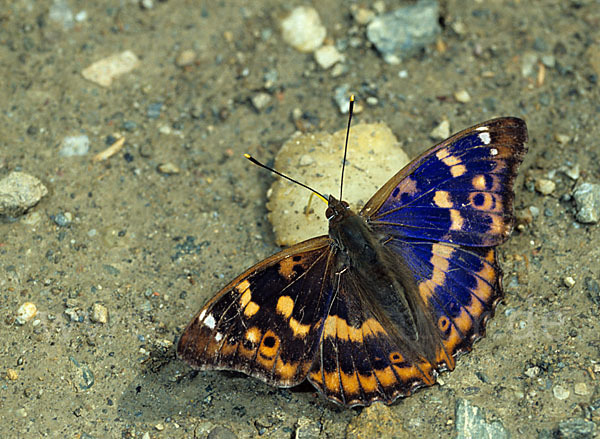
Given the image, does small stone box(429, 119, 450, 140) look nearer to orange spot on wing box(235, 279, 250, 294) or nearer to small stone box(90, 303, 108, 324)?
orange spot on wing box(235, 279, 250, 294)

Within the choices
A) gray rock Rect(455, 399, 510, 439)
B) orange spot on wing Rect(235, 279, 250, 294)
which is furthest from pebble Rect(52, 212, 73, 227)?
gray rock Rect(455, 399, 510, 439)

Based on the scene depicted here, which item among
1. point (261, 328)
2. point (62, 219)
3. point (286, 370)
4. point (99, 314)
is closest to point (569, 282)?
point (286, 370)

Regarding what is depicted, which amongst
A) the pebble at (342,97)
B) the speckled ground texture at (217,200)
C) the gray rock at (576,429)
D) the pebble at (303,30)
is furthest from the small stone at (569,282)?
the pebble at (303,30)

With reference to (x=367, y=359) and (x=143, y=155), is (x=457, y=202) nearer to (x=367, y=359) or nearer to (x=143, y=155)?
(x=367, y=359)

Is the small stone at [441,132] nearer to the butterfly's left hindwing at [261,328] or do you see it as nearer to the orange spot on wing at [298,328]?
the butterfly's left hindwing at [261,328]

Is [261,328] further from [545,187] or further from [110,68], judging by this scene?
[110,68]

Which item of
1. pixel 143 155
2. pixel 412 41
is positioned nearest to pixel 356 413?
pixel 143 155
